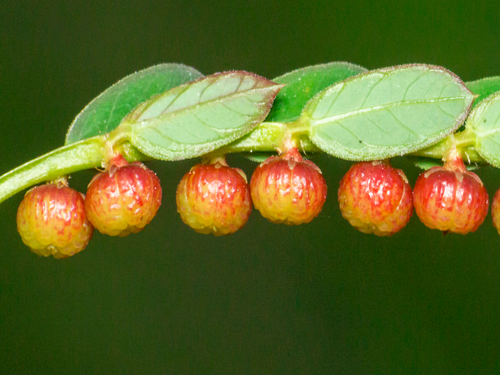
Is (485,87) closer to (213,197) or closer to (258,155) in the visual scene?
(258,155)

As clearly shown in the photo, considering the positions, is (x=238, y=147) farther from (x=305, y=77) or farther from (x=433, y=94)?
(x=433, y=94)

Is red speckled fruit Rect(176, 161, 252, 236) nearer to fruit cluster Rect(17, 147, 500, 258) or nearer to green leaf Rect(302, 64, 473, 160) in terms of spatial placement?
fruit cluster Rect(17, 147, 500, 258)

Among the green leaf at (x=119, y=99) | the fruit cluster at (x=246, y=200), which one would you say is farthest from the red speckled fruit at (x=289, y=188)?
the green leaf at (x=119, y=99)

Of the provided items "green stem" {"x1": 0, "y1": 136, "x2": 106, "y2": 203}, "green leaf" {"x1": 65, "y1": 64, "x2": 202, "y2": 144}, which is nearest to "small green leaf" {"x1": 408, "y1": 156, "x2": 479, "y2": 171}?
"green leaf" {"x1": 65, "y1": 64, "x2": 202, "y2": 144}

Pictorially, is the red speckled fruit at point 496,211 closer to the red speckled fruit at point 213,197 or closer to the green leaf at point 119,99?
the red speckled fruit at point 213,197

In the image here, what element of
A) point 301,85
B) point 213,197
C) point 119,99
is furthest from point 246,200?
point 119,99

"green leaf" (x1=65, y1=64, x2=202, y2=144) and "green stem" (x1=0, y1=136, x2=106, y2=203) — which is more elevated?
"green leaf" (x1=65, y1=64, x2=202, y2=144)

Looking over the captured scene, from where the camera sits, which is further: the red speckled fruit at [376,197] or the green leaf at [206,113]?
the red speckled fruit at [376,197]
